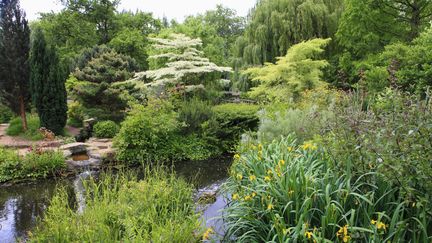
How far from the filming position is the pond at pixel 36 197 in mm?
4703

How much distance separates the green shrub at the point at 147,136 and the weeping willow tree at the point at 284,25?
6.08 metres

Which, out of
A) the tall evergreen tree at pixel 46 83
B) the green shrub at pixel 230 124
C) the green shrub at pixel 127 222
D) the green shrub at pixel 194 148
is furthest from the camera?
the tall evergreen tree at pixel 46 83

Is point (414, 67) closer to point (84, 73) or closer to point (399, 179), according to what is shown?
point (399, 179)

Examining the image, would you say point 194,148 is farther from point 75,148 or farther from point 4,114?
point 4,114

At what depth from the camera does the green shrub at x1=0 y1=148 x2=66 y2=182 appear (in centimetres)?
681

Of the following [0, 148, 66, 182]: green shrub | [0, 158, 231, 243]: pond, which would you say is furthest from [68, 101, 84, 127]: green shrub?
[0, 158, 231, 243]: pond

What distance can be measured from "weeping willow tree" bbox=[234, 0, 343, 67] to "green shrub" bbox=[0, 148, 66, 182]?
8.70 metres

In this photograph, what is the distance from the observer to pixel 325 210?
8.54 feet

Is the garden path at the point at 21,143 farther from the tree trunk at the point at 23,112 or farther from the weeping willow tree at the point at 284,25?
the weeping willow tree at the point at 284,25

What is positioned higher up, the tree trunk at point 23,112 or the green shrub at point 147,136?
the tree trunk at point 23,112

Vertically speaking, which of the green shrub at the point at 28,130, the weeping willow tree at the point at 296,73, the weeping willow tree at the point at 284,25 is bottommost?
the green shrub at the point at 28,130

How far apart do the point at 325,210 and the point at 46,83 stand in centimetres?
932

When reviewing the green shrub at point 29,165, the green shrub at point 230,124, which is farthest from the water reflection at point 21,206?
the green shrub at point 230,124

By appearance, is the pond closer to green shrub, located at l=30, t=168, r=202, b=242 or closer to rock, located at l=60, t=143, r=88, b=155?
green shrub, located at l=30, t=168, r=202, b=242
